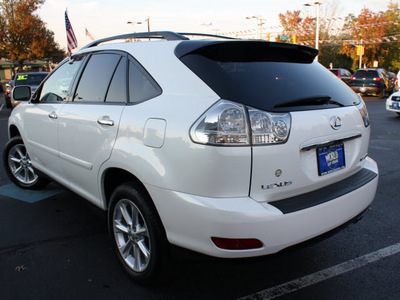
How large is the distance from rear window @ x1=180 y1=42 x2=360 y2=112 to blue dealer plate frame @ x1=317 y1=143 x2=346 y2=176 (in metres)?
0.29

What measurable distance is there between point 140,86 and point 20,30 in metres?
44.1

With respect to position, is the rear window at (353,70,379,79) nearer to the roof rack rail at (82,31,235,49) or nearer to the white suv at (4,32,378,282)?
the white suv at (4,32,378,282)

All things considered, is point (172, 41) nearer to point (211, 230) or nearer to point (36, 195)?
point (211, 230)

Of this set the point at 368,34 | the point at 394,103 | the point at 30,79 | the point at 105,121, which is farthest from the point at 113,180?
the point at 368,34

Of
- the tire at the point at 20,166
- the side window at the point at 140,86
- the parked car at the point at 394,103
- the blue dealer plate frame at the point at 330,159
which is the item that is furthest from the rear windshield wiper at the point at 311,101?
the parked car at the point at 394,103

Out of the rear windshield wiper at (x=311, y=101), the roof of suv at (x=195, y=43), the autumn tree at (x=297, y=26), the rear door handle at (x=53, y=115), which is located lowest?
the rear door handle at (x=53, y=115)

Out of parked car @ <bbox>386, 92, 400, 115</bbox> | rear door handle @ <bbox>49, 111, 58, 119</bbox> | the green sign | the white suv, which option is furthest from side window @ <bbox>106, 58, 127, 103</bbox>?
the green sign

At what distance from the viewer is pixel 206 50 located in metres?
2.31

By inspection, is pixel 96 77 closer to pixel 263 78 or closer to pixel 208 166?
pixel 263 78

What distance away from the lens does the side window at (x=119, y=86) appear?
2.73 m

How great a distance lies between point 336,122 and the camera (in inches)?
94.6

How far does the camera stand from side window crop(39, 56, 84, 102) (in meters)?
3.52

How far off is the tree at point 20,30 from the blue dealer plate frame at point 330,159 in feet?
147

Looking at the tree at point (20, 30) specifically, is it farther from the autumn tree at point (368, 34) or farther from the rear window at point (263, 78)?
the rear window at point (263, 78)
